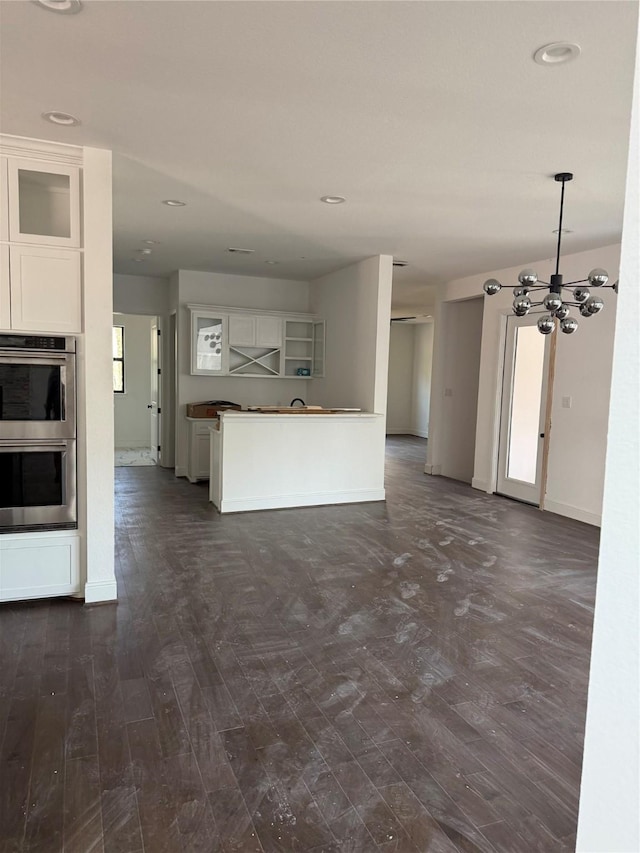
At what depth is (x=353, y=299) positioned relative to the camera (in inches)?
272

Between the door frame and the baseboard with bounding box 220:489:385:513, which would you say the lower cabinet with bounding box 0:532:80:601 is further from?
the door frame

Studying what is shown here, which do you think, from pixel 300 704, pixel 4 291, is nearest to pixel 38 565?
pixel 4 291

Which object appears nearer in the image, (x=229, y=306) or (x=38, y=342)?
(x=38, y=342)

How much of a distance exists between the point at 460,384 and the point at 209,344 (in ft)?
11.8

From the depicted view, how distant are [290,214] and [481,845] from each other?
434 centimetres

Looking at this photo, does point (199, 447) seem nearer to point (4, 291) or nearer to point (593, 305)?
point (4, 291)

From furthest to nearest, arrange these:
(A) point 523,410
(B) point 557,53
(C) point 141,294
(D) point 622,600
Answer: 1. (C) point 141,294
2. (A) point 523,410
3. (B) point 557,53
4. (D) point 622,600

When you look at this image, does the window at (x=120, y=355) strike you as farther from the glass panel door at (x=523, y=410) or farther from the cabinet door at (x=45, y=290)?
the cabinet door at (x=45, y=290)

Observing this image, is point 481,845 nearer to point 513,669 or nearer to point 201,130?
point 513,669

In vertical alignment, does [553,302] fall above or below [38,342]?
above

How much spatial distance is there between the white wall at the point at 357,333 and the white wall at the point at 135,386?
→ 13.1ft

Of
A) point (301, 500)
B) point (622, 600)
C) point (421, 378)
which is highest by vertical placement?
point (421, 378)

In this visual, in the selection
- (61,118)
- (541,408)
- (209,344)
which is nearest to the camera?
(61,118)

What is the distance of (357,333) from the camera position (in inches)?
268
